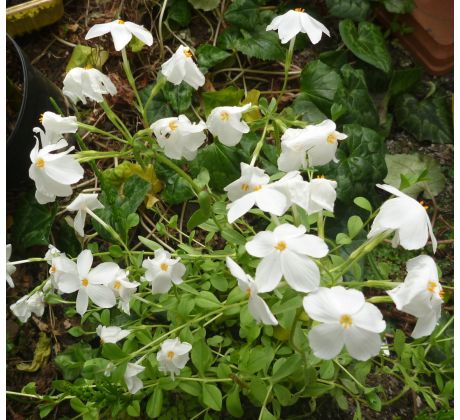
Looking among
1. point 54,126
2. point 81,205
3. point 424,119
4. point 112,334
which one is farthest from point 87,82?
point 424,119

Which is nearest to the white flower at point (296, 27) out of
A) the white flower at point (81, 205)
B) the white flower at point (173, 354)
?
the white flower at point (81, 205)

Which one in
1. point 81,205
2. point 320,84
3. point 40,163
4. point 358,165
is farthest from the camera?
point 320,84

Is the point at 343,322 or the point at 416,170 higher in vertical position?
the point at 343,322

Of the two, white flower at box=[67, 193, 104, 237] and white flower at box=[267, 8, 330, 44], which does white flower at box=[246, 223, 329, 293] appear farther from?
white flower at box=[267, 8, 330, 44]

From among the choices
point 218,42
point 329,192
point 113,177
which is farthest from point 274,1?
point 329,192

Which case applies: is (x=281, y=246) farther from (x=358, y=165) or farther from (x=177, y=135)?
(x=358, y=165)

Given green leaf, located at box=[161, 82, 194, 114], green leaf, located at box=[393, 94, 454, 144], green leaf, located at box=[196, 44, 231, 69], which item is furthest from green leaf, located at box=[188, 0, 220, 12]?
green leaf, located at box=[393, 94, 454, 144]

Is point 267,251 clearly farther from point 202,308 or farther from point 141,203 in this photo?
point 141,203

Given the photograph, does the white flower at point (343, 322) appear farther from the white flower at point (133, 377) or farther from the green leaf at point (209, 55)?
the green leaf at point (209, 55)
